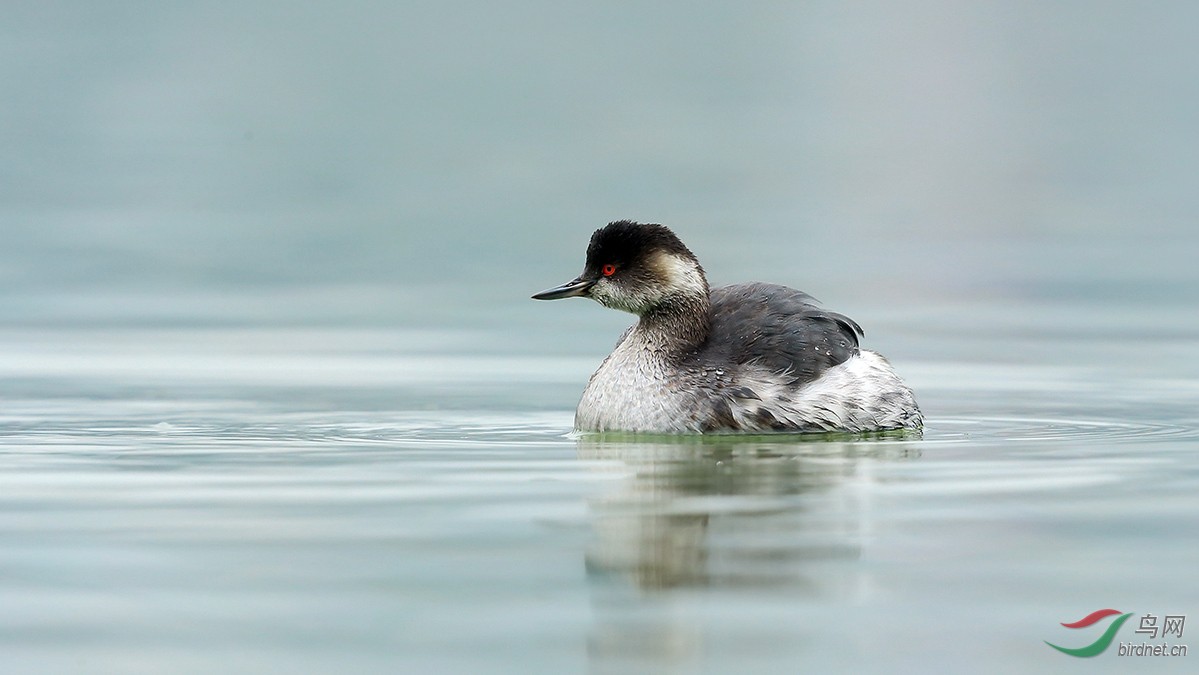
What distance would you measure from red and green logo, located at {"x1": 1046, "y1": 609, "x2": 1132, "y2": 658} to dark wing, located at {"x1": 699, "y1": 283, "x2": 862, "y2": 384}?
15.2 feet

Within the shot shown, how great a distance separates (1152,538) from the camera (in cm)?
747

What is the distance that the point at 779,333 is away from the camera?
1112cm

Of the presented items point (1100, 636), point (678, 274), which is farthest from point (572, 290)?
point (1100, 636)

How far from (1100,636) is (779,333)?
201 inches

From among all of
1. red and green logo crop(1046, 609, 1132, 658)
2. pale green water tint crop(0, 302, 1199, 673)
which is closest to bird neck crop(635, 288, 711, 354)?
pale green water tint crop(0, 302, 1199, 673)

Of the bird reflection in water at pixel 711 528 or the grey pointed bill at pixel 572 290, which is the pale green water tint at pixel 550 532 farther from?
the grey pointed bill at pixel 572 290

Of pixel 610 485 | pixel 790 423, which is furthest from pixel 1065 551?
pixel 790 423

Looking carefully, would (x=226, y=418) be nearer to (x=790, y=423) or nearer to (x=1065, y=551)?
(x=790, y=423)

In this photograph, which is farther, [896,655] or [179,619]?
[179,619]

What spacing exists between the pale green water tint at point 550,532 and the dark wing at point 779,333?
563mm

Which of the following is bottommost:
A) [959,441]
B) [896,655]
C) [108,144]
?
[896,655]

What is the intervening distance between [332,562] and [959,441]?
4260 millimetres

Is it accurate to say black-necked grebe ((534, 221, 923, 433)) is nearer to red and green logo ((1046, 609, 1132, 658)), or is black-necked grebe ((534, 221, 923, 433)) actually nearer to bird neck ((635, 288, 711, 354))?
bird neck ((635, 288, 711, 354))

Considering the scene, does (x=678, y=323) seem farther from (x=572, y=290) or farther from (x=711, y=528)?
(x=711, y=528)
